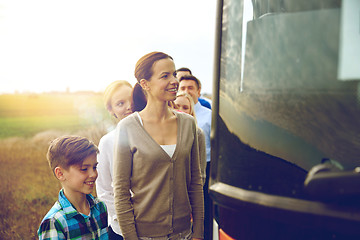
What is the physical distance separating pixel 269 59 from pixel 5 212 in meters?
6.17

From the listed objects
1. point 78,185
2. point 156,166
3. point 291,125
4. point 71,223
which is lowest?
point 71,223

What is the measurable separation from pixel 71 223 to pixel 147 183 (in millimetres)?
417

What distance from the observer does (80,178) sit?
2.02 meters

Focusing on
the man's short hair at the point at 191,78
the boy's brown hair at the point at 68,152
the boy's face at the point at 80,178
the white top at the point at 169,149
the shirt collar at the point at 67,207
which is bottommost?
the shirt collar at the point at 67,207

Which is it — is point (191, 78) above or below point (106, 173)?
above

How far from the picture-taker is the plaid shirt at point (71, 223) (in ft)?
5.80

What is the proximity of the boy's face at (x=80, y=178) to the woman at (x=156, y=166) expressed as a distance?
0.20 m

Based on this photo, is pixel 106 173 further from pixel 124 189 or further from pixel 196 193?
pixel 196 193

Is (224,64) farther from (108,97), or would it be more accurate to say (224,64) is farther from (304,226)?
(108,97)

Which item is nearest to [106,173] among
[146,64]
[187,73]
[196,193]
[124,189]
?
[124,189]

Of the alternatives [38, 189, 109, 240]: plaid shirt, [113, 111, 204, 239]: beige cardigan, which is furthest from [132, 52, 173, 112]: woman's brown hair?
[38, 189, 109, 240]: plaid shirt

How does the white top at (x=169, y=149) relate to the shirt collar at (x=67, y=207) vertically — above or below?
above

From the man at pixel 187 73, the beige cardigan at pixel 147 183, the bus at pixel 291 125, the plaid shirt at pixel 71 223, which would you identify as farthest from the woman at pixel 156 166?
the man at pixel 187 73

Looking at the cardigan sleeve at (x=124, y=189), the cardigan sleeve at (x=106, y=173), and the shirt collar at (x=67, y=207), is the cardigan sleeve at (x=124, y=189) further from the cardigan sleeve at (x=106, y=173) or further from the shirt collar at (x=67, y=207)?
the cardigan sleeve at (x=106, y=173)
